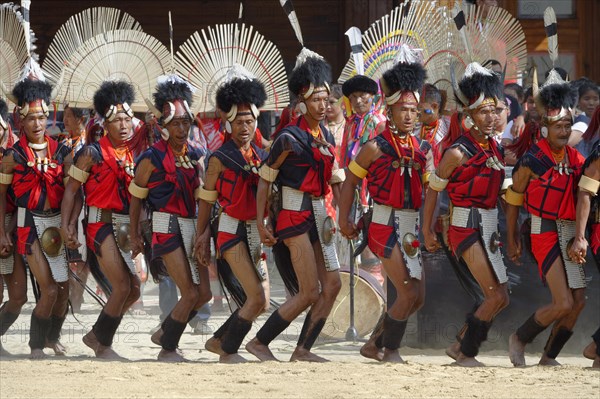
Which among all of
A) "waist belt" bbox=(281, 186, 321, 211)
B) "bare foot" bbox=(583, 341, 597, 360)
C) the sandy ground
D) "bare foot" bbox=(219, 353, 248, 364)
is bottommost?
the sandy ground

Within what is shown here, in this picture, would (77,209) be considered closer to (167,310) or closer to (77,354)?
(77,354)

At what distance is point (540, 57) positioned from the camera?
14344mm

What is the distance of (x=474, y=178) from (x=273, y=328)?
5.36 ft

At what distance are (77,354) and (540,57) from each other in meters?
6.98

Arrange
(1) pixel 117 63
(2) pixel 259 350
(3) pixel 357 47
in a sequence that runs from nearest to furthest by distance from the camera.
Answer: (2) pixel 259 350, (3) pixel 357 47, (1) pixel 117 63

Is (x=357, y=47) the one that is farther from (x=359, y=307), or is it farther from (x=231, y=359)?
(x=231, y=359)

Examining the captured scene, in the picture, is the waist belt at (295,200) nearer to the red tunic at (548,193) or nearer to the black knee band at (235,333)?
the black knee band at (235,333)

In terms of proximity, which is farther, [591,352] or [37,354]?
[37,354]

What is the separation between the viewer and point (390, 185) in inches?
331

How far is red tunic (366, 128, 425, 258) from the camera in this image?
8.40 metres

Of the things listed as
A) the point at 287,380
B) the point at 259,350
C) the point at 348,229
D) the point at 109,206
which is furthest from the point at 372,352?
the point at 109,206

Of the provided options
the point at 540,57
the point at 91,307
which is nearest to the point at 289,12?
the point at 91,307

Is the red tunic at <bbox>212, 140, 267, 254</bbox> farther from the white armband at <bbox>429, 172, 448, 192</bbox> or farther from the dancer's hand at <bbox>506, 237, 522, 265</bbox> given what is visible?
the dancer's hand at <bbox>506, 237, 522, 265</bbox>

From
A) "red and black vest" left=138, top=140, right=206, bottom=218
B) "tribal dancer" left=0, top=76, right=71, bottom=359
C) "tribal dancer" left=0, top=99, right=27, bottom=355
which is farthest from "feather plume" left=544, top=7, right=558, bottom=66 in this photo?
"tribal dancer" left=0, top=99, right=27, bottom=355
